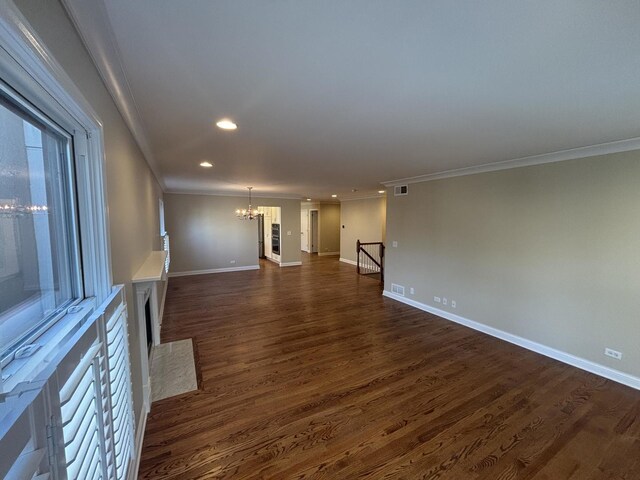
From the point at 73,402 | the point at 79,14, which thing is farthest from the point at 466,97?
the point at 73,402

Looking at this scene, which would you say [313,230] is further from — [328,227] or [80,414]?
[80,414]

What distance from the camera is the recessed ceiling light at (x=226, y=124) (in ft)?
7.50

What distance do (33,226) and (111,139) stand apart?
0.97 meters

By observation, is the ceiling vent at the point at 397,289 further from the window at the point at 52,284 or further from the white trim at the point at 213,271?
the window at the point at 52,284

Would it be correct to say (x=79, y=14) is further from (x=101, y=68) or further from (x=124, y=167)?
(x=124, y=167)

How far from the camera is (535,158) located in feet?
11.4

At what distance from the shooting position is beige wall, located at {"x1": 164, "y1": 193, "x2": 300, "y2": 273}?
7891 millimetres

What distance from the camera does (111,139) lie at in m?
1.68

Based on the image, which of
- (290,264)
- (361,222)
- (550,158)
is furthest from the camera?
(361,222)

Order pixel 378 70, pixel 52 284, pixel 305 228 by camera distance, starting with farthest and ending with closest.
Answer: pixel 305 228 → pixel 378 70 → pixel 52 284

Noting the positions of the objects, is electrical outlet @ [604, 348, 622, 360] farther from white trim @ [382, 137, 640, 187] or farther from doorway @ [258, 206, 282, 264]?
doorway @ [258, 206, 282, 264]

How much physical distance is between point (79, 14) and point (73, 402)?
1413 millimetres

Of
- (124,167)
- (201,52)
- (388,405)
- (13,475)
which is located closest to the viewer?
(13,475)

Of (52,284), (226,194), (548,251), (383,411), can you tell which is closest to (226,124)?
(52,284)
